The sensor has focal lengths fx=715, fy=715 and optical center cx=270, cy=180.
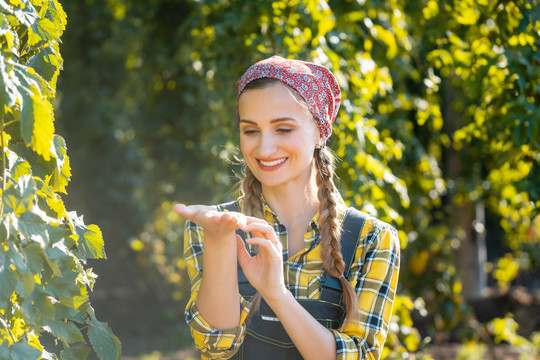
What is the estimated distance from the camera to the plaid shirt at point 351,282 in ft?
5.55

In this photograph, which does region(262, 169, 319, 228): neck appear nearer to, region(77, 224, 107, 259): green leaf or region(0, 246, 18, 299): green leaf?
region(77, 224, 107, 259): green leaf

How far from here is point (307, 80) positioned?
182 cm

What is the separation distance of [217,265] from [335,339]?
325mm

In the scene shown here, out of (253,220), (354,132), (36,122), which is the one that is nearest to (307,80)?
(253,220)

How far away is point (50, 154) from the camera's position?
158 cm

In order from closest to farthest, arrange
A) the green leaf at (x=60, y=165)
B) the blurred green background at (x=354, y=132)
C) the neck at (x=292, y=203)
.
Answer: the green leaf at (x=60, y=165)
the neck at (x=292, y=203)
the blurred green background at (x=354, y=132)

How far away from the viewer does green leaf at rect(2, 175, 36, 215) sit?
1.36 m

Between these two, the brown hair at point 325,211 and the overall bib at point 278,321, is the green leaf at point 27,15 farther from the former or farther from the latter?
the overall bib at point 278,321

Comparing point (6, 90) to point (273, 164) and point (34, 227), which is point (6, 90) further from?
point (273, 164)

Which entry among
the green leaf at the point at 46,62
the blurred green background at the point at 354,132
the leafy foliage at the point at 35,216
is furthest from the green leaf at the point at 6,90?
the blurred green background at the point at 354,132

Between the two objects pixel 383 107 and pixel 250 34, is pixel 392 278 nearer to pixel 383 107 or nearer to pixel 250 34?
pixel 250 34

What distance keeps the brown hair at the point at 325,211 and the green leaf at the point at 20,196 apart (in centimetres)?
63

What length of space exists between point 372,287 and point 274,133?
45cm

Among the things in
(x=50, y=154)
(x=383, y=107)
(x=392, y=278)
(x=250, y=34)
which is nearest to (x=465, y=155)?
(x=383, y=107)
